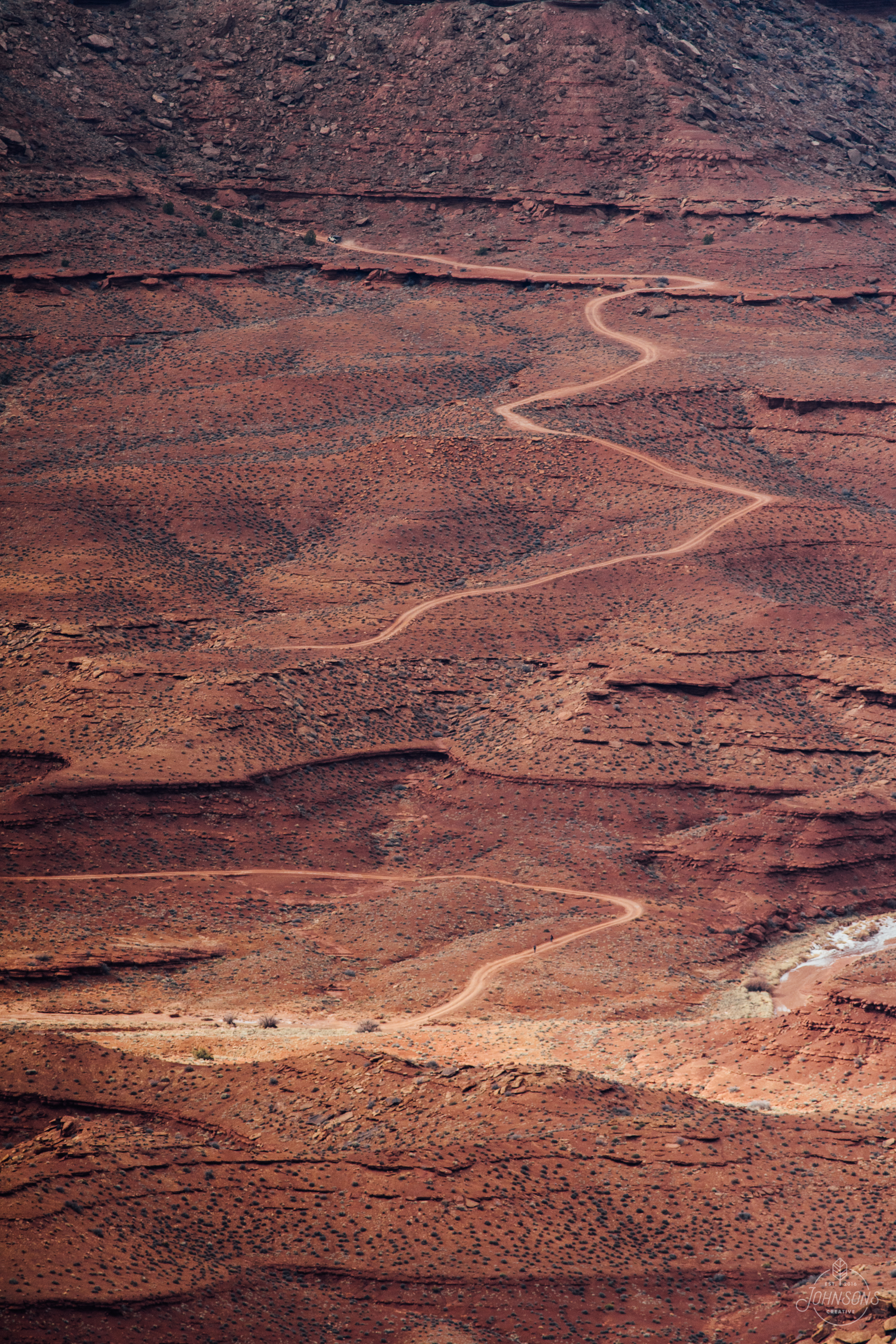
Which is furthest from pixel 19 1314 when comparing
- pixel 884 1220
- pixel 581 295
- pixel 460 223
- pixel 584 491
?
pixel 460 223

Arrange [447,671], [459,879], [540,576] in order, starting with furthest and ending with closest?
[540,576] → [447,671] → [459,879]

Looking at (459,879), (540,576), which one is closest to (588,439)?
(540,576)

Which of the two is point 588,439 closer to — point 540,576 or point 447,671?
point 540,576

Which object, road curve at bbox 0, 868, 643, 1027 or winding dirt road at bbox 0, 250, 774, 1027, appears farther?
winding dirt road at bbox 0, 250, 774, 1027

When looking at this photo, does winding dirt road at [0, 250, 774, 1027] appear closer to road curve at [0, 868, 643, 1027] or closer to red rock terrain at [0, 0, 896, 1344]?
road curve at [0, 868, 643, 1027]

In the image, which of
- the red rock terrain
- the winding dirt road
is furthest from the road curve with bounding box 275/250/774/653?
the red rock terrain

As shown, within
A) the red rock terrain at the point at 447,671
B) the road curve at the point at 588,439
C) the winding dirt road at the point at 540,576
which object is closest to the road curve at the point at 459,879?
the winding dirt road at the point at 540,576

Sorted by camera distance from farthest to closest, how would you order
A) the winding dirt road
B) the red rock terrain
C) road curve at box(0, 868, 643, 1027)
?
the winding dirt road → road curve at box(0, 868, 643, 1027) → the red rock terrain

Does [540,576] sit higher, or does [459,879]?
[540,576]
